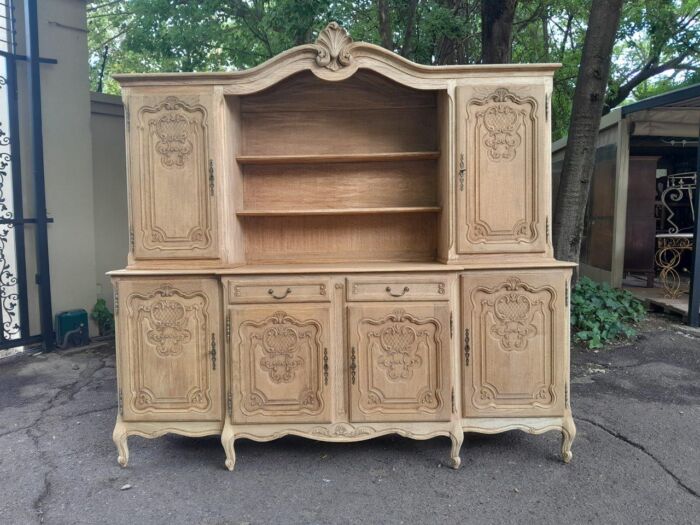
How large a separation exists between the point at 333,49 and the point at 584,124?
2883mm

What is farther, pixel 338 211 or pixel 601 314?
pixel 601 314

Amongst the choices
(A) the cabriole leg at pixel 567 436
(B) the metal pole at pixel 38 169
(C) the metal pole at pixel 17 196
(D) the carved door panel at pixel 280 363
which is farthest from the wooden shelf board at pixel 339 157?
(C) the metal pole at pixel 17 196

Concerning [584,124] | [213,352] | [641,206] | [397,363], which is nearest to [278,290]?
[213,352]

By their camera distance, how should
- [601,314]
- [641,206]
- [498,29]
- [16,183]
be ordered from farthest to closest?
[641,206] < [498,29] < [601,314] < [16,183]

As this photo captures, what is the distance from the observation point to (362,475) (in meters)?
2.33

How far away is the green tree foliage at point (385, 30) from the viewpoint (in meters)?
5.32

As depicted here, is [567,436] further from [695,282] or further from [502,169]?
[695,282]

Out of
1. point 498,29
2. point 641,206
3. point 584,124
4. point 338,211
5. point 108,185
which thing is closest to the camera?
point 338,211

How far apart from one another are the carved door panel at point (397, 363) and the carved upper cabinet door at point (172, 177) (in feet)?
2.90

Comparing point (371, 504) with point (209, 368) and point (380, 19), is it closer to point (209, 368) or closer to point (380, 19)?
point (209, 368)

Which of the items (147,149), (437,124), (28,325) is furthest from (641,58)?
(28,325)

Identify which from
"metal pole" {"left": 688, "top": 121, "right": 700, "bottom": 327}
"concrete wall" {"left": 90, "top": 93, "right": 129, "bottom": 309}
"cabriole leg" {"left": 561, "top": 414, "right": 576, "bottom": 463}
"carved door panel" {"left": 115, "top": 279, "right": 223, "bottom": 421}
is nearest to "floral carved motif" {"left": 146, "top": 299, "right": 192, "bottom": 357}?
"carved door panel" {"left": 115, "top": 279, "right": 223, "bottom": 421}

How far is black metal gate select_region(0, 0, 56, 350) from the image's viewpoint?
4.09 metres

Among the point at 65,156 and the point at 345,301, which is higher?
the point at 65,156
